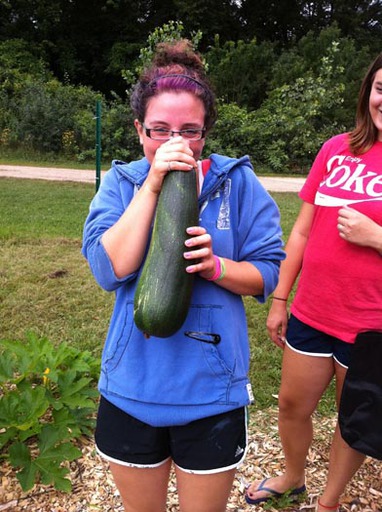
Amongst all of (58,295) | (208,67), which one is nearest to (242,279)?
(58,295)

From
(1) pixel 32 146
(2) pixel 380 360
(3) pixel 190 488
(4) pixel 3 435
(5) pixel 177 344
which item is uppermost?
(5) pixel 177 344

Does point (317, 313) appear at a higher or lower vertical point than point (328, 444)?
higher

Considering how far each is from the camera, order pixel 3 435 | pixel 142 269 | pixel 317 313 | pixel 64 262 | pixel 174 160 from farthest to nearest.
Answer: pixel 64 262
pixel 3 435
pixel 317 313
pixel 142 269
pixel 174 160

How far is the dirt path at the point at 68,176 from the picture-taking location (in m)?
14.3

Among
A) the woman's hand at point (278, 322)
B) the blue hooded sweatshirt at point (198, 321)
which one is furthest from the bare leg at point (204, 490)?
the woman's hand at point (278, 322)

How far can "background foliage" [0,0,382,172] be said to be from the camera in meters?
19.2

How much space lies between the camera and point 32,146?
19.3 metres

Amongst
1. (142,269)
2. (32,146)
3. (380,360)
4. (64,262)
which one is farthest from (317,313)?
(32,146)

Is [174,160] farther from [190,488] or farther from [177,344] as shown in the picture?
[190,488]

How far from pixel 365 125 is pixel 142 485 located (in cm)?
172

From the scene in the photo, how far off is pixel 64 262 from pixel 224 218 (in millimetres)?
5120

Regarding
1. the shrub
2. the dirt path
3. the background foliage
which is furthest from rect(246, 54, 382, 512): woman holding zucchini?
the dirt path

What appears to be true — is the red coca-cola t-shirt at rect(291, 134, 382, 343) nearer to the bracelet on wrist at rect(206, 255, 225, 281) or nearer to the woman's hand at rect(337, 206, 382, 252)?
the woman's hand at rect(337, 206, 382, 252)

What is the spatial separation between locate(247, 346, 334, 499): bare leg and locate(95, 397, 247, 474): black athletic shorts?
646 mm
